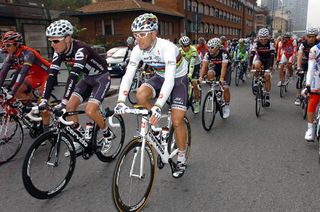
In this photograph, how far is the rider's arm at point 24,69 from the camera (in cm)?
504

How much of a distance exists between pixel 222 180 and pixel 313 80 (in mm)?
2605

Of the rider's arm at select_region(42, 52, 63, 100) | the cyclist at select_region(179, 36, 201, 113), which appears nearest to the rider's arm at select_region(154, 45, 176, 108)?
the rider's arm at select_region(42, 52, 63, 100)

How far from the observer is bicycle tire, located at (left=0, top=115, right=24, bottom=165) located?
512cm

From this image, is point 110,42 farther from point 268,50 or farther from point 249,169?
point 249,169

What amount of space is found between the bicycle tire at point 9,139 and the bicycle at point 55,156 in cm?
162

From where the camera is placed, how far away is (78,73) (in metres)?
4.18

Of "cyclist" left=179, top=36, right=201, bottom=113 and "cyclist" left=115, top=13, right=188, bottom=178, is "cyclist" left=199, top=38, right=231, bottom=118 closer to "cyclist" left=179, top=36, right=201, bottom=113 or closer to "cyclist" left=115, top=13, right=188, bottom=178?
"cyclist" left=179, top=36, right=201, bottom=113

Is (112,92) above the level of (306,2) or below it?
below

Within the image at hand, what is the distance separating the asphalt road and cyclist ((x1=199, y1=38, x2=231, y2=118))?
129cm

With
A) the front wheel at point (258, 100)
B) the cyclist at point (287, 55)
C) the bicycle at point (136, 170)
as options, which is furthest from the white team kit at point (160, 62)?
the cyclist at point (287, 55)

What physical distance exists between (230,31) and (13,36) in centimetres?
8582

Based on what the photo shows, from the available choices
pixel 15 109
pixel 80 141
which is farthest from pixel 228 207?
pixel 15 109

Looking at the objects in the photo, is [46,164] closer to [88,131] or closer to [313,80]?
[88,131]

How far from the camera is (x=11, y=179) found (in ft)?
14.6
